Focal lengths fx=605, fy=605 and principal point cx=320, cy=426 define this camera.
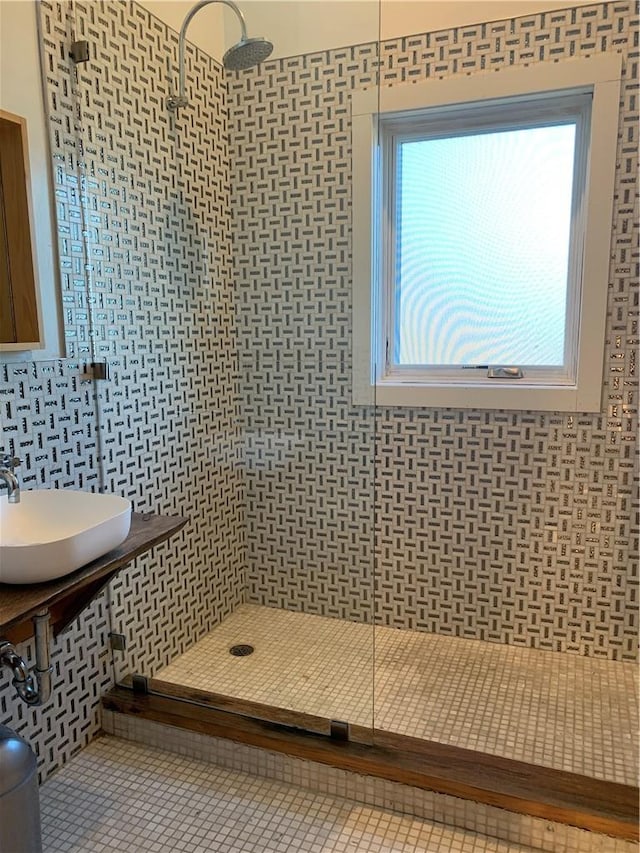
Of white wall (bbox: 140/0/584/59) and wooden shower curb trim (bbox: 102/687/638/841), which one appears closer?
wooden shower curb trim (bbox: 102/687/638/841)

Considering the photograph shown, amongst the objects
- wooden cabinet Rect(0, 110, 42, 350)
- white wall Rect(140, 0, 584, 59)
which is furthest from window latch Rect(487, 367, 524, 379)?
wooden cabinet Rect(0, 110, 42, 350)

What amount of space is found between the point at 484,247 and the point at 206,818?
212cm

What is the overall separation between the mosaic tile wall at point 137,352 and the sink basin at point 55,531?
19cm

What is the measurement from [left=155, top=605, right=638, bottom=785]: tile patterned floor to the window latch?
42.3 inches

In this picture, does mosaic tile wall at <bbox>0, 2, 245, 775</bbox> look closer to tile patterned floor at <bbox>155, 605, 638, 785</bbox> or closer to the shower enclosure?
the shower enclosure

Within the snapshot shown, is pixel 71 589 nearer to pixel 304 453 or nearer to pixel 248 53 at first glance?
pixel 304 453

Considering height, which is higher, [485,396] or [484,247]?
[484,247]

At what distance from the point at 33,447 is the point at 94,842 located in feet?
3.50

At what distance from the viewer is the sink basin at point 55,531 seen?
1.21m

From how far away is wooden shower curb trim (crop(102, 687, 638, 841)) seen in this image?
154cm

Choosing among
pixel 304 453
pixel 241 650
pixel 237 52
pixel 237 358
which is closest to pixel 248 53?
pixel 237 52

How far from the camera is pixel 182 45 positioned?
85.1 inches

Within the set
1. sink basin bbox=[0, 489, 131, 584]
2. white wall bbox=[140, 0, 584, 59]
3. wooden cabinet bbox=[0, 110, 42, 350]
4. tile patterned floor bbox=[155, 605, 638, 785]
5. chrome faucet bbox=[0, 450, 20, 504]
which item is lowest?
tile patterned floor bbox=[155, 605, 638, 785]

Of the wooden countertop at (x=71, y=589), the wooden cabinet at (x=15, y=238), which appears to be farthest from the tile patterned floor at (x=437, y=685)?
the wooden cabinet at (x=15, y=238)
